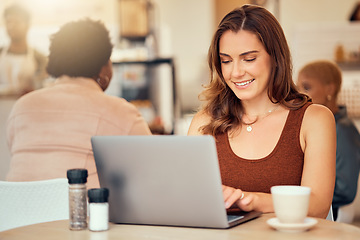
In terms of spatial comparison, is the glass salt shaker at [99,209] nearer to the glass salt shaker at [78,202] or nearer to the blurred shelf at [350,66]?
the glass salt shaker at [78,202]

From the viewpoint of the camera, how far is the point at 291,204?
119 centimetres

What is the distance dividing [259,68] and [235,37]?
13cm

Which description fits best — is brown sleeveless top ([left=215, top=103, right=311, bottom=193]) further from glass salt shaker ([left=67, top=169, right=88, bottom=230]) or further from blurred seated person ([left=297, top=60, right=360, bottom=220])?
blurred seated person ([left=297, top=60, right=360, bottom=220])

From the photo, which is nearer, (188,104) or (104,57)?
(104,57)

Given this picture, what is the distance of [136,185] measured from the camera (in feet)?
4.34


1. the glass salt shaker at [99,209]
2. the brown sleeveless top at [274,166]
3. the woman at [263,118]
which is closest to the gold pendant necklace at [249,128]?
the woman at [263,118]

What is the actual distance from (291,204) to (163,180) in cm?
30

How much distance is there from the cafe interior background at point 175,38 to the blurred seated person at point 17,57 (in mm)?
481

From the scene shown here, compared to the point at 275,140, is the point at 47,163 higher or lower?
Result: lower

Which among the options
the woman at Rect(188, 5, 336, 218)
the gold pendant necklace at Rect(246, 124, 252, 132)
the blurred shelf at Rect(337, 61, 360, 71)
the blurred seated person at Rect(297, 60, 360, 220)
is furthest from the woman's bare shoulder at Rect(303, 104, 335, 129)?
the blurred shelf at Rect(337, 61, 360, 71)

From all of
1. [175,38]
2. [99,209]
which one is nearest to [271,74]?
[99,209]

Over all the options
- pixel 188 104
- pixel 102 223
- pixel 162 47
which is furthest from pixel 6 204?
pixel 188 104

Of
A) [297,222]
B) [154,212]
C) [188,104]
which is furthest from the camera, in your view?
[188,104]

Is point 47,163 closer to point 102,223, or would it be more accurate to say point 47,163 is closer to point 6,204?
point 6,204
